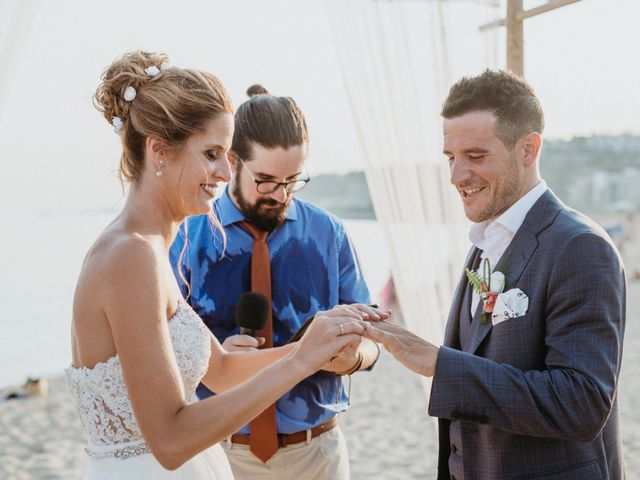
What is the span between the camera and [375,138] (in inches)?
138

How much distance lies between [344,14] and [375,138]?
607 mm

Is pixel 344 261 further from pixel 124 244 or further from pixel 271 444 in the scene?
pixel 124 244

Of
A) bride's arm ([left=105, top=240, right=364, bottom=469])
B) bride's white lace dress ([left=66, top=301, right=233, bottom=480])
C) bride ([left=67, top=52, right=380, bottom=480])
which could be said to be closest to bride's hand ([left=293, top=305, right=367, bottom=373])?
bride ([left=67, top=52, right=380, bottom=480])

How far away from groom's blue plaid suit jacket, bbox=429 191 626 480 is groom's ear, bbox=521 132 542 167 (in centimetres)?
15

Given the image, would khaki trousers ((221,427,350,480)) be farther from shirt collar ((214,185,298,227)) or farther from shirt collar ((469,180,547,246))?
shirt collar ((469,180,547,246))

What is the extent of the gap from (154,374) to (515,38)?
2.39 metres

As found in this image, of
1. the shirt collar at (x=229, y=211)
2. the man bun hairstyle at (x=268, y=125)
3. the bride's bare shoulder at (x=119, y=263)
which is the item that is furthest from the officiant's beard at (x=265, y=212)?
the bride's bare shoulder at (x=119, y=263)

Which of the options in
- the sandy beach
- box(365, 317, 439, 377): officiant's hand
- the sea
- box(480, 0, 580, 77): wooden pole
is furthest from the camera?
the sea

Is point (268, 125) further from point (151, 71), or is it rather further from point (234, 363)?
point (234, 363)

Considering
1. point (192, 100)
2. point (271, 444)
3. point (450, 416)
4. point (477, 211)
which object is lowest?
point (271, 444)

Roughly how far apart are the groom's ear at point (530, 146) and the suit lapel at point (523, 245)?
141 mm

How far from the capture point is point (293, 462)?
Answer: 268 cm

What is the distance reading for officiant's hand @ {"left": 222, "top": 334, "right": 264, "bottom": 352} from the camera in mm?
2512

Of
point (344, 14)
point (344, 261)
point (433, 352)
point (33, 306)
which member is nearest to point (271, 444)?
point (344, 261)
